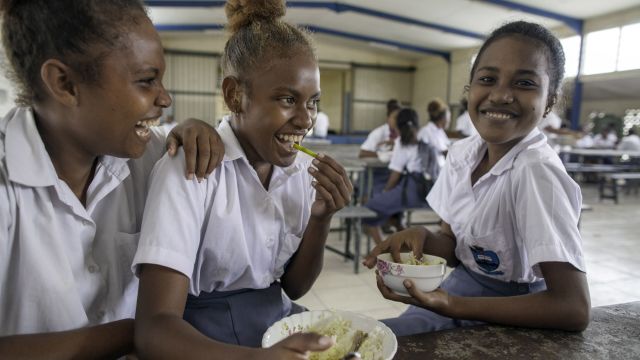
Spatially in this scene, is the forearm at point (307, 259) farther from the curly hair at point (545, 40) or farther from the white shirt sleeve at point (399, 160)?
the white shirt sleeve at point (399, 160)

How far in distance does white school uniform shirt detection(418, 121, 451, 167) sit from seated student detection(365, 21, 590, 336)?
2.96m

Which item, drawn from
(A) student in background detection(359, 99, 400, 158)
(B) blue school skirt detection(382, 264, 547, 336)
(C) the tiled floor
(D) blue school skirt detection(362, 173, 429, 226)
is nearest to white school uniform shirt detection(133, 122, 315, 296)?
(B) blue school skirt detection(382, 264, 547, 336)

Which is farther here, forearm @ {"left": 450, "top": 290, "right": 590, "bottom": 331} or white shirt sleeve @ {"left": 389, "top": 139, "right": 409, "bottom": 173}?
white shirt sleeve @ {"left": 389, "top": 139, "right": 409, "bottom": 173}

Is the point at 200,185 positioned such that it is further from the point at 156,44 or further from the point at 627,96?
the point at 627,96

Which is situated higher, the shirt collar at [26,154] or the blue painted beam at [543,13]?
the blue painted beam at [543,13]

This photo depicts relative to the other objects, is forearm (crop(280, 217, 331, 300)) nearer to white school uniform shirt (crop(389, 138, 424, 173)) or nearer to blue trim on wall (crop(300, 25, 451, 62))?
white school uniform shirt (crop(389, 138, 424, 173))

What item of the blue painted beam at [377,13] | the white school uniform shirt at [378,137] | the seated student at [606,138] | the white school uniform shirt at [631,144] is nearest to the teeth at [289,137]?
the white school uniform shirt at [378,137]

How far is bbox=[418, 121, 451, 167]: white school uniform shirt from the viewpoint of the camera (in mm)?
4348

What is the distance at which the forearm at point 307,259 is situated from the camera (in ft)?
3.94

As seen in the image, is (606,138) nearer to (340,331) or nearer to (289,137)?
(289,137)

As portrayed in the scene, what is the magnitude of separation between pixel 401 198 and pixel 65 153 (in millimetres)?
3273

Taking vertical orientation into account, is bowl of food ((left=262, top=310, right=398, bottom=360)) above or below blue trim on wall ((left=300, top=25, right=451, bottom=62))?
below

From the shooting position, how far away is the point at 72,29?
0.84 m

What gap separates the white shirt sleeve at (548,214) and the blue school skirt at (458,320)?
0.11 meters
